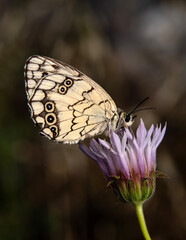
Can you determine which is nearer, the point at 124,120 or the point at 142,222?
the point at 142,222

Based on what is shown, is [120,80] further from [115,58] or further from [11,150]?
[11,150]

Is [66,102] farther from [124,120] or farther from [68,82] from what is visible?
[124,120]

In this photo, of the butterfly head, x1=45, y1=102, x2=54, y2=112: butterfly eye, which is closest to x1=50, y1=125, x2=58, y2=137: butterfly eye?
x1=45, y1=102, x2=54, y2=112: butterfly eye

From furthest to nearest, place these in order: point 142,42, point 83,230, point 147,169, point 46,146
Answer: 1. point 142,42
2. point 46,146
3. point 83,230
4. point 147,169

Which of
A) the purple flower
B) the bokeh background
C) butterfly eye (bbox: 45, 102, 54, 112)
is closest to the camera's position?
the purple flower

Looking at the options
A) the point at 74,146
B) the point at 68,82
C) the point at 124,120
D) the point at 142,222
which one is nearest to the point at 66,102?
the point at 68,82

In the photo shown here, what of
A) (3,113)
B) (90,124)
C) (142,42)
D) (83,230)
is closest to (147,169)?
(90,124)

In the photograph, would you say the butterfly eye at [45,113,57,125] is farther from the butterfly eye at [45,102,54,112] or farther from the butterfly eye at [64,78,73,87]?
the butterfly eye at [64,78,73,87]
